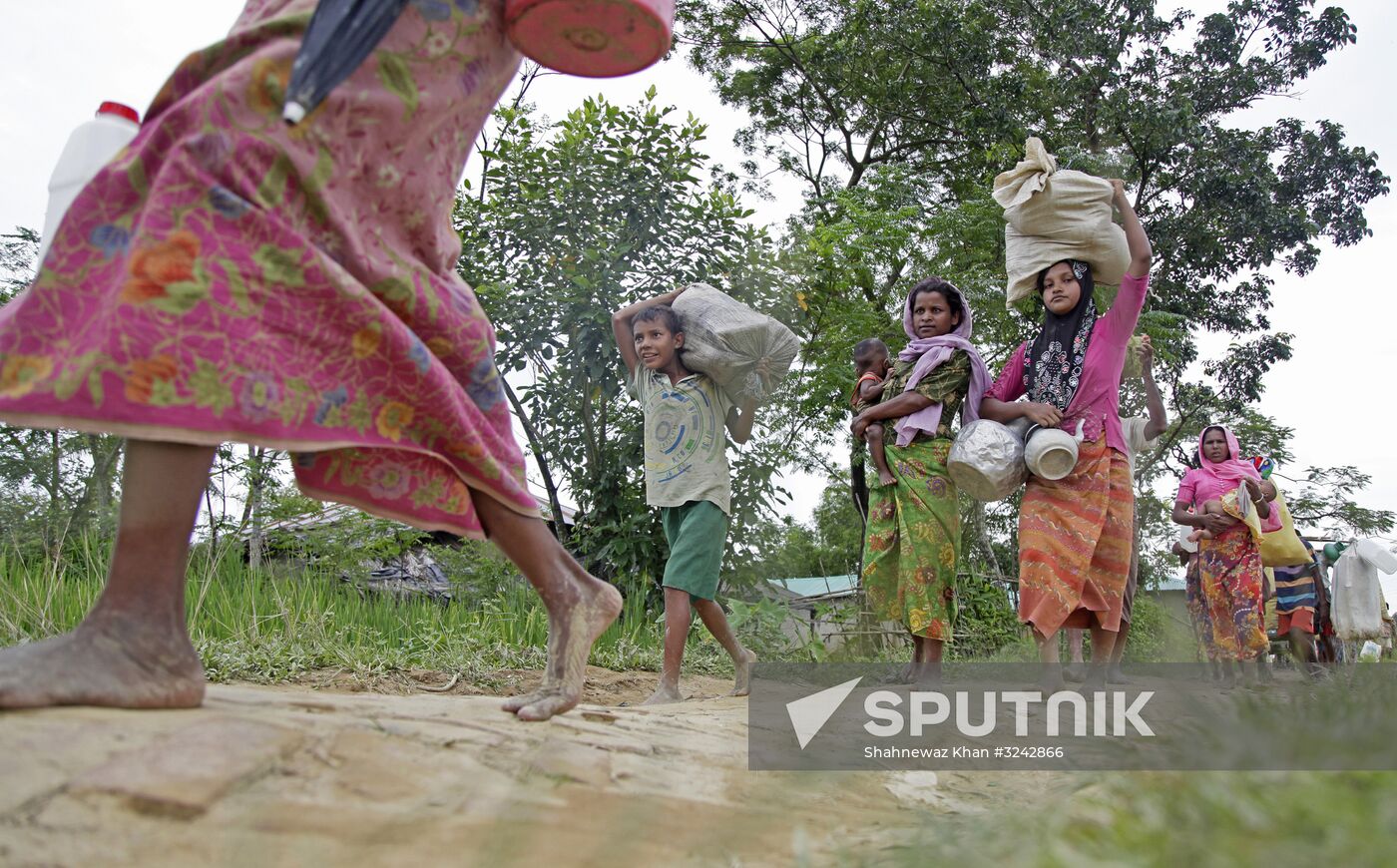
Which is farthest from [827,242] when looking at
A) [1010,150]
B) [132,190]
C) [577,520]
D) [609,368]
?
[132,190]

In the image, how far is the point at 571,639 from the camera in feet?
7.23

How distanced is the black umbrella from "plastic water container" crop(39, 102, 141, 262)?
2.13 feet

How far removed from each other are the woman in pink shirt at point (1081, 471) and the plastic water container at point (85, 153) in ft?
10.8

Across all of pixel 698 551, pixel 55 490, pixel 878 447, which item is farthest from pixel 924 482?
pixel 55 490

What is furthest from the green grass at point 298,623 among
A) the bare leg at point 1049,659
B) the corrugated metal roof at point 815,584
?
the corrugated metal roof at point 815,584

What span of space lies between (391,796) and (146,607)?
2.07 ft

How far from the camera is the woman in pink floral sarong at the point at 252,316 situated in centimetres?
159

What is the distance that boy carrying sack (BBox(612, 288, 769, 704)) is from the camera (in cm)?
414

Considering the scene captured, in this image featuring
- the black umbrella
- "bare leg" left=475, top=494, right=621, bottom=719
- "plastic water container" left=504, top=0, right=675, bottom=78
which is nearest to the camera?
the black umbrella

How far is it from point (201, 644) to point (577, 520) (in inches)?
128

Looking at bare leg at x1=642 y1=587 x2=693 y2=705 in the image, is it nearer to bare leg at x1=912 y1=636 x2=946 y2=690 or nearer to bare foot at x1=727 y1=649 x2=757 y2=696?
bare foot at x1=727 y1=649 x2=757 y2=696

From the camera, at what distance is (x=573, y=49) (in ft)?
7.20

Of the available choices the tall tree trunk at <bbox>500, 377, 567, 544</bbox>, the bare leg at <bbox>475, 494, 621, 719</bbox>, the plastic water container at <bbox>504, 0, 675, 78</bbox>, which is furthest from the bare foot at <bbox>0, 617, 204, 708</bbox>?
the tall tree trunk at <bbox>500, 377, 567, 544</bbox>

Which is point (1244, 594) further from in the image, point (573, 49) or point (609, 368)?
point (573, 49)
